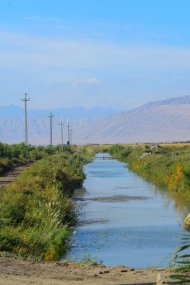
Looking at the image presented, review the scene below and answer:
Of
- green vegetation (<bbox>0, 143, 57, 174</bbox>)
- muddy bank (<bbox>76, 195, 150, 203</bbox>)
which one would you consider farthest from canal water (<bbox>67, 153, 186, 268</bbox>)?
green vegetation (<bbox>0, 143, 57, 174</bbox>)

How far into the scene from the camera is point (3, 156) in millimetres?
86625

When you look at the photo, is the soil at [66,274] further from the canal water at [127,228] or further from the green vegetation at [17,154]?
the green vegetation at [17,154]

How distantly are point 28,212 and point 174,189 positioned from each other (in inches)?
951

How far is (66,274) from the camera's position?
545 inches

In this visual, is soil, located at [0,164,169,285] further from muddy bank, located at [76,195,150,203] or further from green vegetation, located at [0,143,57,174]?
green vegetation, located at [0,143,57,174]

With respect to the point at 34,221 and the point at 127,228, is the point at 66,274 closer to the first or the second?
the point at 34,221

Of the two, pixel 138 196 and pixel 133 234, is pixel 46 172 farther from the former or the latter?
pixel 133 234

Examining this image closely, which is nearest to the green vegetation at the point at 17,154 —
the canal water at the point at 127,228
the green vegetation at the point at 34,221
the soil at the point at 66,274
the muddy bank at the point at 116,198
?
the canal water at the point at 127,228

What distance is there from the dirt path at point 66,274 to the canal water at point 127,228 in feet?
5.75

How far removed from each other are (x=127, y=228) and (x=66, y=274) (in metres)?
14.9

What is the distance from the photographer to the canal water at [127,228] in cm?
2130

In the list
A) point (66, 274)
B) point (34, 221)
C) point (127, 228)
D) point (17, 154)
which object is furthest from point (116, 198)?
point (17, 154)

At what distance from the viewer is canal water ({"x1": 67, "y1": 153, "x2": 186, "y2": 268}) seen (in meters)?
21.3

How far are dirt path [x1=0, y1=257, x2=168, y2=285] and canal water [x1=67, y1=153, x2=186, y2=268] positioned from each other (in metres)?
1.75
